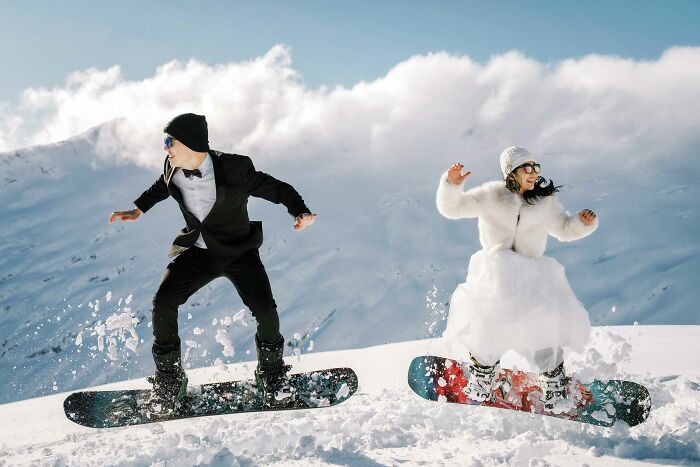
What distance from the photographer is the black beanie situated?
4062 mm

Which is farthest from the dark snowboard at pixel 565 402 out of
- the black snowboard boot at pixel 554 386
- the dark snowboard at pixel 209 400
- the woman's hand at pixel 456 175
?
the woman's hand at pixel 456 175

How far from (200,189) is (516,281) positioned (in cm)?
230

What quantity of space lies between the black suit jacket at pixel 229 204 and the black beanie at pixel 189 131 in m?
0.21

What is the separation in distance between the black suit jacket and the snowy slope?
4.10 ft

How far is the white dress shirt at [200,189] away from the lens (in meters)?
→ 4.23

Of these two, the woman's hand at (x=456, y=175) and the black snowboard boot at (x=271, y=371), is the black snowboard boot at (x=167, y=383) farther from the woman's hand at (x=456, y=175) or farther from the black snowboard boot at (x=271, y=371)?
the woman's hand at (x=456, y=175)

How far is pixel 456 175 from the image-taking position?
3998 mm

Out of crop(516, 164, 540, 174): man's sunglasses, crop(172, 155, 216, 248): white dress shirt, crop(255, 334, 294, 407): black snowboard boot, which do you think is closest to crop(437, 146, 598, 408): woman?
crop(516, 164, 540, 174): man's sunglasses

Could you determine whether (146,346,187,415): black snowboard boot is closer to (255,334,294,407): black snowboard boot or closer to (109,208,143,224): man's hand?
(255,334,294,407): black snowboard boot

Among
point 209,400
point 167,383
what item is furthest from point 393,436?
point 167,383

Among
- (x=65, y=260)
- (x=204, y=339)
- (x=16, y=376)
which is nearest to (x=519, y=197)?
(x=204, y=339)

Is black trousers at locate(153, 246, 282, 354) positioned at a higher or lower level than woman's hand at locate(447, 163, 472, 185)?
lower

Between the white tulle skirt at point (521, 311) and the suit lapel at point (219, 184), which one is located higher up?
the suit lapel at point (219, 184)

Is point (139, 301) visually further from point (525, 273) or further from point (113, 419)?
point (525, 273)
